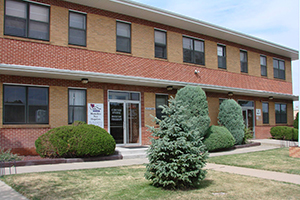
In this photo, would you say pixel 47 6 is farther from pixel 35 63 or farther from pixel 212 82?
pixel 212 82

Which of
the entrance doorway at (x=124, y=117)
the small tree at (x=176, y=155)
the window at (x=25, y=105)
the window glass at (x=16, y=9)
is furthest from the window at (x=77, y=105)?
the small tree at (x=176, y=155)

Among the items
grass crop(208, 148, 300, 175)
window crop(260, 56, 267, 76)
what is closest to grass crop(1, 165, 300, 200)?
grass crop(208, 148, 300, 175)

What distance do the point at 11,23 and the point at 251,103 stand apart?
663 inches

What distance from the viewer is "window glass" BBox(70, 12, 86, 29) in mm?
13141

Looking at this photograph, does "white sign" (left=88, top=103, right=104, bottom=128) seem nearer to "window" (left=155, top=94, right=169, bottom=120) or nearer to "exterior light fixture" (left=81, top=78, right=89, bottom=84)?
"exterior light fixture" (left=81, top=78, right=89, bottom=84)

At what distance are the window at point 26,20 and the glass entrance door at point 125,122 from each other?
4.64 metres

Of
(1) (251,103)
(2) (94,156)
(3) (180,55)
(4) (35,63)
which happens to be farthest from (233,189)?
(1) (251,103)

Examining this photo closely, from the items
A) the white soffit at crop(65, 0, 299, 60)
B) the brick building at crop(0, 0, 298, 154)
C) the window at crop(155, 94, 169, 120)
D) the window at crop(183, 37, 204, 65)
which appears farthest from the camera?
the window at crop(183, 37, 204, 65)

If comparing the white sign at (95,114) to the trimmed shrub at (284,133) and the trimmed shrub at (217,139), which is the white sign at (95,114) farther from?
the trimmed shrub at (284,133)

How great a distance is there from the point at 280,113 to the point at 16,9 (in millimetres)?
21039

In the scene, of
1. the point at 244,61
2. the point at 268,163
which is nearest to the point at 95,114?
the point at 268,163

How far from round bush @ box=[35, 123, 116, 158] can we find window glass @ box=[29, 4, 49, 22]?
518 cm

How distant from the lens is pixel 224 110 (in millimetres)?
16547

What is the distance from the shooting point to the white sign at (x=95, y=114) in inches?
519
